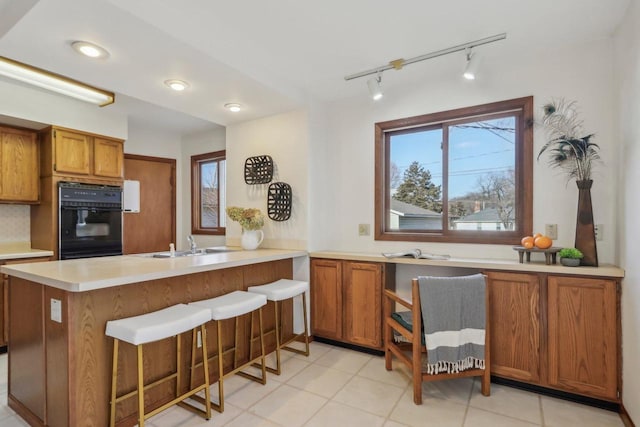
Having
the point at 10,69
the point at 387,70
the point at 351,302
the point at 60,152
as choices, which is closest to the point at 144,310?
the point at 351,302

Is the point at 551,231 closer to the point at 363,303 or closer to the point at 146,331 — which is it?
the point at 363,303

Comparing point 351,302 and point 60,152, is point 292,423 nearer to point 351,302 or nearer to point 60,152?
point 351,302

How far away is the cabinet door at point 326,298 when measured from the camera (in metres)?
3.08

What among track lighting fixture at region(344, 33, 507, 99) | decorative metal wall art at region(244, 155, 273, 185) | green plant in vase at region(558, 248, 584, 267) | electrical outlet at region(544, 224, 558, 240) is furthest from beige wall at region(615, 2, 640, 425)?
decorative metal wall art at region(244, 155, 273, 185)

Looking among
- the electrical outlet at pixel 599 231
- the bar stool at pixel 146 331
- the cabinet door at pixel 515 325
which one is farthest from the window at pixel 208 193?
the electrical outlet at pixel 599 231

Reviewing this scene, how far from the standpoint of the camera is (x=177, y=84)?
8.66 ft

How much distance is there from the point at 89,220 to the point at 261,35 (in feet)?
9.21

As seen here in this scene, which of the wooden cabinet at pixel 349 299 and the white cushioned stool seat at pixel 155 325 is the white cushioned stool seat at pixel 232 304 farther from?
the wooden cabinet at pixel 349 299

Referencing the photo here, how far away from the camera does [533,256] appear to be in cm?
254

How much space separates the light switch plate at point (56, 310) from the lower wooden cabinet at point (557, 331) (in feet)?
8.72

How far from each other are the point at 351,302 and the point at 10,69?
10.5 feet

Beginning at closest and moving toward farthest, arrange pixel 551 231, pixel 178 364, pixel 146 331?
pixel 146 331, pixel 178 364, pixel 551 231

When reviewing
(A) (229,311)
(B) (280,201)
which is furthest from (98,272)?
(B) (280,201)

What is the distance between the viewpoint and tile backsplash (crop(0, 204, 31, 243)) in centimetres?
344
